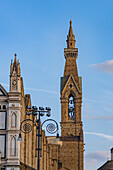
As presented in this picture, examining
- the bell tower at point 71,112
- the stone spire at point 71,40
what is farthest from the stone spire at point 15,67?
the stone spire at point 71,40

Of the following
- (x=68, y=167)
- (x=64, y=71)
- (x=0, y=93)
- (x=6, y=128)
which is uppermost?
(x=64, y=71)

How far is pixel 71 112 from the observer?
128500 mm

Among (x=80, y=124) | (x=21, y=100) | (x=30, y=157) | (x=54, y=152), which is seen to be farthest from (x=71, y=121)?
(x=21, y=100)

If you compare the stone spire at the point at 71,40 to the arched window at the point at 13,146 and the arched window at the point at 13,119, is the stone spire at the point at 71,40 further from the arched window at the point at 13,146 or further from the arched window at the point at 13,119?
the arched window at the point at 13,146

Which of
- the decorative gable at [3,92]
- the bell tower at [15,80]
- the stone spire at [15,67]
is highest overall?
the stone spire at [15,67]

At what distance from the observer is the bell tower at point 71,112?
393ft

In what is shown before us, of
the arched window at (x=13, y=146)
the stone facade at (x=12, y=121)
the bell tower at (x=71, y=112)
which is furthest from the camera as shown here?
the bell tower at (x=71, y=112)

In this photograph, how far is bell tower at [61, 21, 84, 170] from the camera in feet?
393

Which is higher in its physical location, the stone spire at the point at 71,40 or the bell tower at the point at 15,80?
the stone spire at the point at 71,40

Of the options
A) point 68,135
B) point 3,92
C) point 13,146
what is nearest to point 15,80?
point 3,92

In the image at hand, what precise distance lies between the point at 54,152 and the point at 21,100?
2457 inches

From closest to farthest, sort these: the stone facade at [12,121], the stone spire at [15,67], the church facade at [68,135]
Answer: the stone facade at [12,121] < the stone spire at [15,67] < the church facade at [68,135]

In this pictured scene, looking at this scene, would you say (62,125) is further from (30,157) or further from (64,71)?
(30,157)

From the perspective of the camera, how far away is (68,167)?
120562mm
